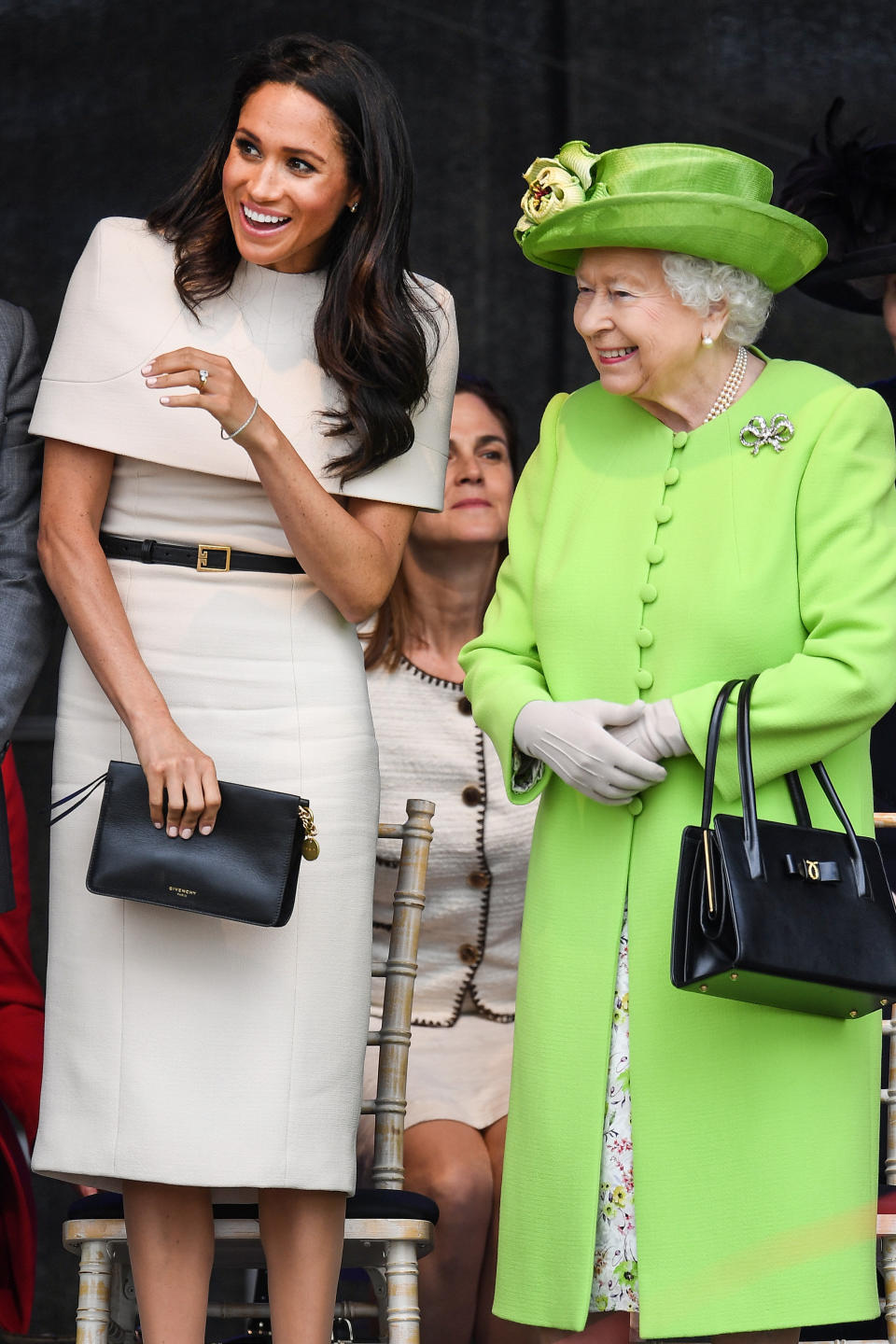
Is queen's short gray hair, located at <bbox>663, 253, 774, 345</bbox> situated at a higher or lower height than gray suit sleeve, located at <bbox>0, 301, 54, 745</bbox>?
higher

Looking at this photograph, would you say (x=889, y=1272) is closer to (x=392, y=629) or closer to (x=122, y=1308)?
(x=122, y=1308)

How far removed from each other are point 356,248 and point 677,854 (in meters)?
0.98

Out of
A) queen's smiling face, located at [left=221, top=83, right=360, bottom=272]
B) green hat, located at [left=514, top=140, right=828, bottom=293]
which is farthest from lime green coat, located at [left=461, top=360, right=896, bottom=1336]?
queen's smiling face, located at [left=221, top=83, right=360, bottom=272]

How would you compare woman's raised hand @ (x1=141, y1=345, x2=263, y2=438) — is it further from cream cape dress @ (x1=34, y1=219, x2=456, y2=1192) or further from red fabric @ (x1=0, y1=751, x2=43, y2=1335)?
red fabric @ (x1=0, y1=751, x2=43, y2=1335)

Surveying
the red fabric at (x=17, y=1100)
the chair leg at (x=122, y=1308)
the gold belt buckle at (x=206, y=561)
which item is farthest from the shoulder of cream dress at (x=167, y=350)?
the chair leg at (x=122, y=1308)

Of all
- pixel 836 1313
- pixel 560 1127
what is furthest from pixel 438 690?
pixel 836 1313

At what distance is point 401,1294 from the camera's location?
9.14 feet

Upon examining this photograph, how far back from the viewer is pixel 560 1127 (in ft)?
8.39

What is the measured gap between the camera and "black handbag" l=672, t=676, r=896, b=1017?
235cm

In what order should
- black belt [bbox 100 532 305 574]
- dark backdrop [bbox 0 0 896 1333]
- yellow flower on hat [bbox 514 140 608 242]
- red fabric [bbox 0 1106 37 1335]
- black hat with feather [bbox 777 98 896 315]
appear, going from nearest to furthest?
yellow flower on hat [bbox 514 140 608 242]
black belt [bbox 100 532 305 574]
red fabric [bbox 0 1106 37 1335]
black hat with feather [bbox 777 98 896 315]
dark backdrop [bbox 0 0 896 1333]

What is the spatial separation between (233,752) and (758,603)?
737 millimetres

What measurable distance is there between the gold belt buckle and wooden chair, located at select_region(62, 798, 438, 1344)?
58cm

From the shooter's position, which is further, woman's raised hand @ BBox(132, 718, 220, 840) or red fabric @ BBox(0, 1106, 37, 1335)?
red fabric @ BBox(0, 1106, 37, 1335)

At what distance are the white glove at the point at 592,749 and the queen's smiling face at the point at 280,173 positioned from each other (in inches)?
30.3
